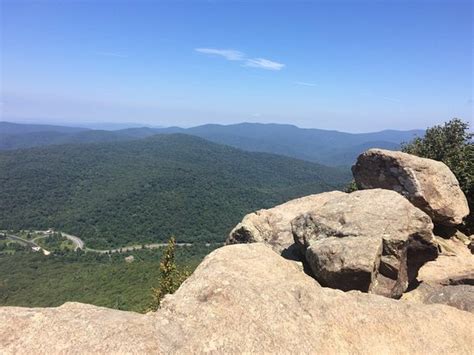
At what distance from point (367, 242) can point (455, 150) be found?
19.7m

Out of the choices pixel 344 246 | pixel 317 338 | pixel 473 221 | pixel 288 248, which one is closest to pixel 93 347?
pixel 317 338

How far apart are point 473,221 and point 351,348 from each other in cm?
1830

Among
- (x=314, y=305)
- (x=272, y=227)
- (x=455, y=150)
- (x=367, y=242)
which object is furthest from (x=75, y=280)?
(x=314, y=305)

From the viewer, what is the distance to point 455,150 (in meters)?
28.1

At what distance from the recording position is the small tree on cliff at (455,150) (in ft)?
76.5

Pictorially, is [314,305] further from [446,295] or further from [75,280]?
[75,280]

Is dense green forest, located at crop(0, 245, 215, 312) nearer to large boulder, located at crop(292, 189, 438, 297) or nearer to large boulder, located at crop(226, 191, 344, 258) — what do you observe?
large boulder, located at crop(226, 191, 344, 258)

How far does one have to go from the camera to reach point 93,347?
26.2 feet

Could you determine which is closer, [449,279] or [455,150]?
[449,279]

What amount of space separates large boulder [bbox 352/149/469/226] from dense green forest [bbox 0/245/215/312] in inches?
2182

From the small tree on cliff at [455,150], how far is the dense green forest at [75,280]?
4944 centimetres

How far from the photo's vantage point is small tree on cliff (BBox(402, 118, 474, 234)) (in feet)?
76.5

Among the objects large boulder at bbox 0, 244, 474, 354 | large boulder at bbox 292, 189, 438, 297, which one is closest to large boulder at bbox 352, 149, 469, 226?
large boulder at bbox 292, 189, 438, 297

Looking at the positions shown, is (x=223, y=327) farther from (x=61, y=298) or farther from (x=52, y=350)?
(x=61, y=298)
